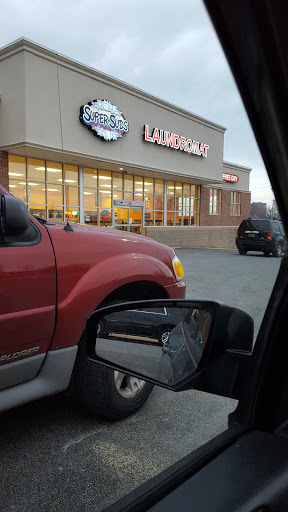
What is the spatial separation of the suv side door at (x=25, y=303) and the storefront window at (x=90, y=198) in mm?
16712

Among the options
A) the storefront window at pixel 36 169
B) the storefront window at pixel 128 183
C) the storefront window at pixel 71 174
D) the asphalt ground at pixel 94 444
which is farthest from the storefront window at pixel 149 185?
the asphalt ground at pixel 94 444

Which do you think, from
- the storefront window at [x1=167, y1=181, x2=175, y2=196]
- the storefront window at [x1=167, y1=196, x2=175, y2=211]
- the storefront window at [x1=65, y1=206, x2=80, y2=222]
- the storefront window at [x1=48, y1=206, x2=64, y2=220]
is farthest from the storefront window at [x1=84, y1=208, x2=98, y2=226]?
the storefront window at [x1=167, y1=181, x2=175, y2=196]

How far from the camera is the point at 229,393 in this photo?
116 cm

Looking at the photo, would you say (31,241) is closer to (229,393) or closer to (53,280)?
(53,280)

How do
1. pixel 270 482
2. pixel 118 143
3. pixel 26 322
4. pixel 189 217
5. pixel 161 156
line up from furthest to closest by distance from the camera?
1. pixel 189 217
2. pixel 161 156
3. pixel 118 143
4. pixel 26 322
5. pixel 270 482

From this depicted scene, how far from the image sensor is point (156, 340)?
1306 mm

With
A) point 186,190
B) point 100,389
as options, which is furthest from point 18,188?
point 100,389

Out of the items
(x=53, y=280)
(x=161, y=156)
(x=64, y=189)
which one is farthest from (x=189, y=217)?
(x=53, y=280)

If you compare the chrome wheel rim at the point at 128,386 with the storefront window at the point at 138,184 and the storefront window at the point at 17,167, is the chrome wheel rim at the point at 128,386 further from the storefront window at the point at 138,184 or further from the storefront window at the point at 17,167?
the storefront window at the point at 138,184

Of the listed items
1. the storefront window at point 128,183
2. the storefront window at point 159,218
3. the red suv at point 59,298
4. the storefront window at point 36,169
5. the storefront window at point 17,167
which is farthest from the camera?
the storefront window at point 159,218

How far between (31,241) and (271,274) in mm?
1491

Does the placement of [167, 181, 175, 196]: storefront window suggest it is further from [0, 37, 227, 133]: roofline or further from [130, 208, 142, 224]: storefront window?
[0, 37, 227, 133]: roofline

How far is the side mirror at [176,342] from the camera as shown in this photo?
1.06 metres

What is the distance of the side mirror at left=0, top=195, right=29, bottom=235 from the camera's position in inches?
76.0
